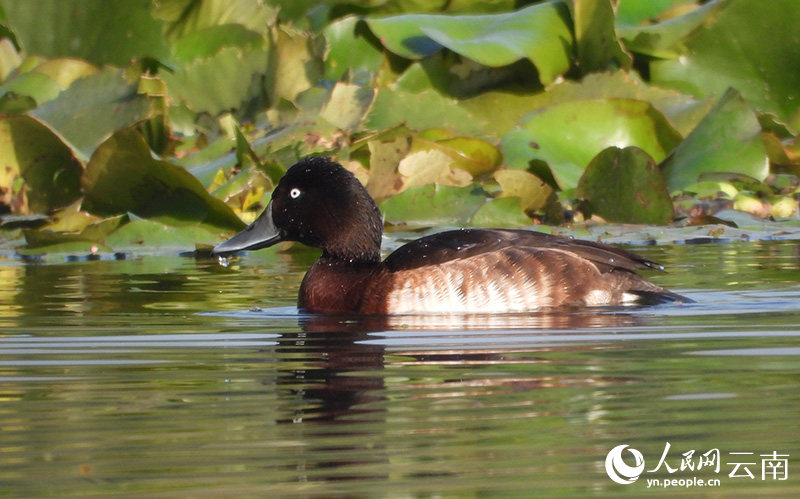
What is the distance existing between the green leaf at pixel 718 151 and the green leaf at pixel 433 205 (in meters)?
1.55

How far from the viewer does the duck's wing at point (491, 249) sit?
660 centimetres

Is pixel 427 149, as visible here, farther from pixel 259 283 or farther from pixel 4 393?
pixel 4 393

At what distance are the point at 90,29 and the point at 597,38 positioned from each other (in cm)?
393

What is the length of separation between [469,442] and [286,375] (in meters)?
1.25

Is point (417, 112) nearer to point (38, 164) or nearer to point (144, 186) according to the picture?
point (144, 186)

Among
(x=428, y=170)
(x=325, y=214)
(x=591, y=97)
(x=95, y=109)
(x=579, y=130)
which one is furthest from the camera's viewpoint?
(x=591, y=97)

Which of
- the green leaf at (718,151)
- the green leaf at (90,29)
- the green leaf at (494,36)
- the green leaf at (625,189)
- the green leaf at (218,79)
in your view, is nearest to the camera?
the green leaf at (625,189)

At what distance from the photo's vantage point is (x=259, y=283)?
8008 mm

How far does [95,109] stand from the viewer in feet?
34.6

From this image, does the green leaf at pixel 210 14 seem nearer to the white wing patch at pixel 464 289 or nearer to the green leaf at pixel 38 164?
the green leaf at pixel 38 164

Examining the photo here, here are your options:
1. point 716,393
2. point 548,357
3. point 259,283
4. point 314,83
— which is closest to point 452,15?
point 314,83

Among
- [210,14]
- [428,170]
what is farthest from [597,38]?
[210,14]

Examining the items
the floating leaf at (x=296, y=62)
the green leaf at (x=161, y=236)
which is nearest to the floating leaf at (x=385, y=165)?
the green leaf at (x=161, y=236)

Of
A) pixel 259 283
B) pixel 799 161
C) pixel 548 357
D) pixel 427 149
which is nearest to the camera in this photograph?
pixel 548 357
